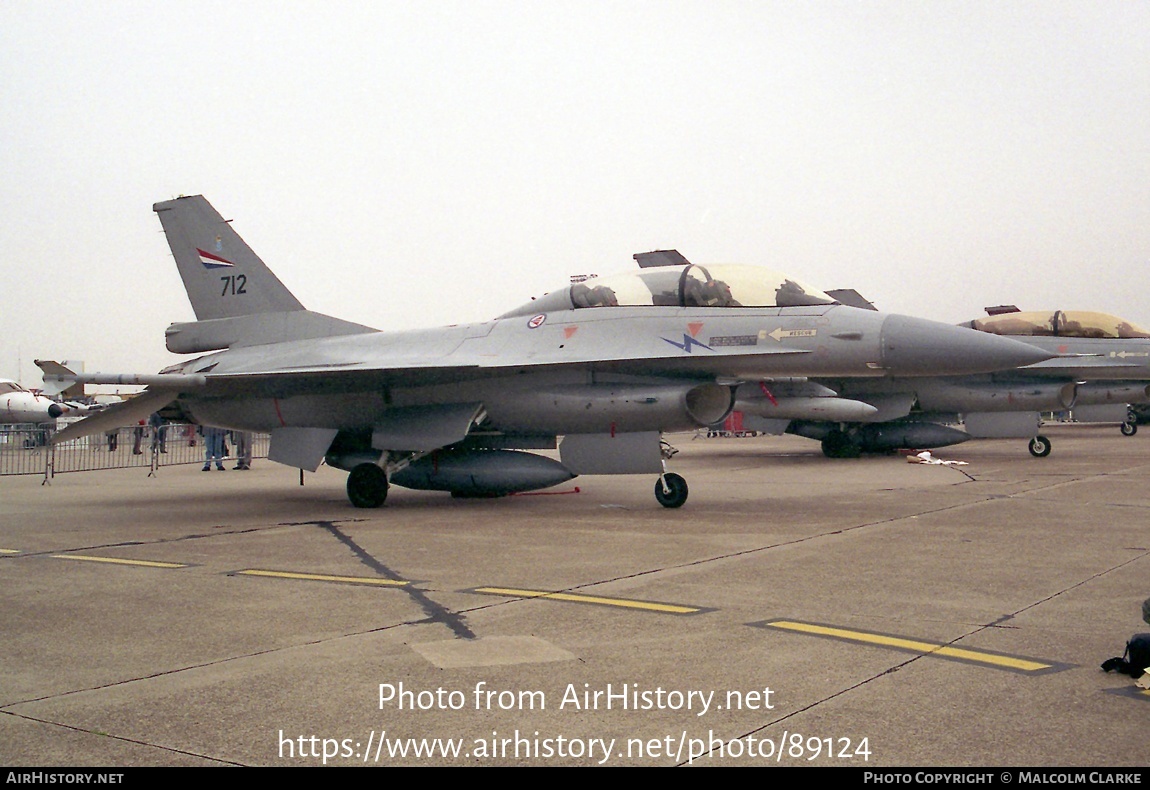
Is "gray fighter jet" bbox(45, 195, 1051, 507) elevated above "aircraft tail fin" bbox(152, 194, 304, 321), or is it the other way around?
"aircraft tail fin" bbox(152, 194, 304, 321)

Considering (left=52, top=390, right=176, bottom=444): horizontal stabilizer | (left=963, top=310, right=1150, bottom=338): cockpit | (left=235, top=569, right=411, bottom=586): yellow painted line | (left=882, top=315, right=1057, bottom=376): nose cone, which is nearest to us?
(left=235, top=569, right=411, bottom=586): yellow painted line

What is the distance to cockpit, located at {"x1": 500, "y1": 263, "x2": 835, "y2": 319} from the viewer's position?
9992mm

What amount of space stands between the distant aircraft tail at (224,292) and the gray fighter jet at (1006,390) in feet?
26.2

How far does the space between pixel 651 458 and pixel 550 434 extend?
178cm

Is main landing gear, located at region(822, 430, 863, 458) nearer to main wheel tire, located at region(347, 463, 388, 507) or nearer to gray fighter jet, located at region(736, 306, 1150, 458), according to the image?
gray fighter jet, located at region(736, 306, 1150, 458)

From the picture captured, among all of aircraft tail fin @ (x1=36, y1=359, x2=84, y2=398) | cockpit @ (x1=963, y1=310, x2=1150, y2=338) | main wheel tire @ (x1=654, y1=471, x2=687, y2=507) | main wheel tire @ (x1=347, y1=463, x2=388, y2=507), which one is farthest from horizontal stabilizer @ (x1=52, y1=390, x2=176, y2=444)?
cockpit @ (x1=963, y1=310, x2=1150, y2=338)

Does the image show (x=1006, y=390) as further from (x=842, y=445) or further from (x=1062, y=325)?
(x=842, y=445)

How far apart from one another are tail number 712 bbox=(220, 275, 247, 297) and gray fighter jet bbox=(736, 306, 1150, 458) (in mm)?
8633

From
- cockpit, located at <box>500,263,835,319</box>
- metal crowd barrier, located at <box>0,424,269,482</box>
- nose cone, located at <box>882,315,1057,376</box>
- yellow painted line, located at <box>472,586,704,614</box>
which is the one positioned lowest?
metal crowd barrier, located at <box>0,424,269,482</box>

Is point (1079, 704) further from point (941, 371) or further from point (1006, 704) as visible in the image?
point (941, 371)

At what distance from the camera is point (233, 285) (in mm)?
13141

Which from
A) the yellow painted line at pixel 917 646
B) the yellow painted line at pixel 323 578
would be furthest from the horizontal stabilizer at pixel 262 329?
the yellow painted line at pixel 917 646

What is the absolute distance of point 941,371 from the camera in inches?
372

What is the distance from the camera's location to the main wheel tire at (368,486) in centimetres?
1122
